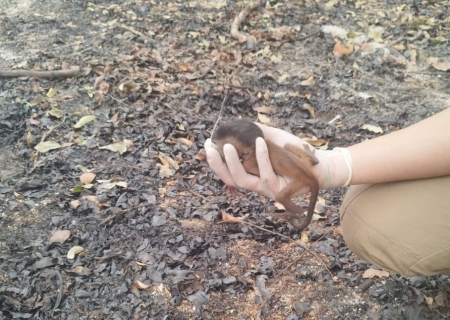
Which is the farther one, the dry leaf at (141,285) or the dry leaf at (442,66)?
the dry leaf at (442,66)

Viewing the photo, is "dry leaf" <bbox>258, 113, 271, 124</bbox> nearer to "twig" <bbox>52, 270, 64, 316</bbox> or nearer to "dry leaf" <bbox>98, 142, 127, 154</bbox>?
"dry leaf" <bbox>98, 142, 127, 154</bbox>

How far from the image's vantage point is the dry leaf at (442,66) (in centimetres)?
530

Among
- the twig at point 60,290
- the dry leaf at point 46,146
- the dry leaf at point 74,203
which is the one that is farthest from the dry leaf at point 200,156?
the twig at point 60,290

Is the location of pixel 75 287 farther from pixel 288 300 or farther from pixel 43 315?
pixel 288 300

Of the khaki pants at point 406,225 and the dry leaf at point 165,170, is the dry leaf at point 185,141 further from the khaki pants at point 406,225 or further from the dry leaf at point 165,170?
the khaki pants at point 406,225

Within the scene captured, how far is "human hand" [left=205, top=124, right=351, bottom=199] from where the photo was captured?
243 cm

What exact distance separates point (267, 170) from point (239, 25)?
14.0ft

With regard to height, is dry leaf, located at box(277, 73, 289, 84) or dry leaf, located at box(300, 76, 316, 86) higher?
dry leaf, located at box(300, 76, 316, 86)

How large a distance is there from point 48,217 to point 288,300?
173cm

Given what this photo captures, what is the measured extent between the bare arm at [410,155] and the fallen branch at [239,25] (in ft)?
12.0

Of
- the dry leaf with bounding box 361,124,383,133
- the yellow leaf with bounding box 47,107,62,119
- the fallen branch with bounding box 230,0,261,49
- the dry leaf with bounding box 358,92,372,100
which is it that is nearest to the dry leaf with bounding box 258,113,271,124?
the dry leaf with bounding box 361,124,383,133

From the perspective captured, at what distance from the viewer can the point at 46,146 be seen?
156 inches

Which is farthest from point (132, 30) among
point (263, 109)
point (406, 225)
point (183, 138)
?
point (406, 225)

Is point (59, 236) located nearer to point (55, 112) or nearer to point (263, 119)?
point (55, 112)
